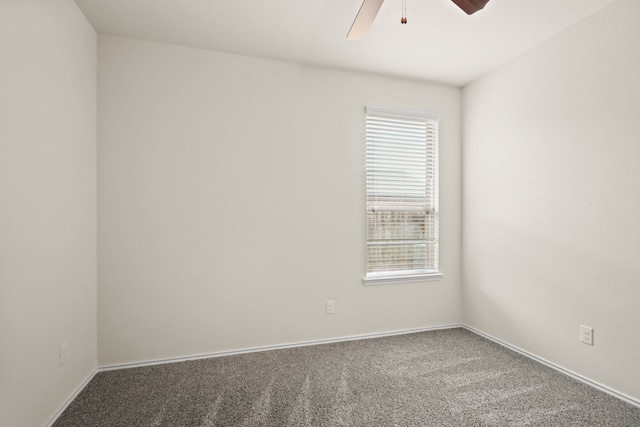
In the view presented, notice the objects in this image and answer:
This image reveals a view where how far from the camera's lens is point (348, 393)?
7.06ft

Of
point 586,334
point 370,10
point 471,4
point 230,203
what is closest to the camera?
point 471,4

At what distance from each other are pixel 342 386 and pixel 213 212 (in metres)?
1.66

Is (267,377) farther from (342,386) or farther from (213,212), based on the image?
(213,212)

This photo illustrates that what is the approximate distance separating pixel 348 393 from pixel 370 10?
7.50ft

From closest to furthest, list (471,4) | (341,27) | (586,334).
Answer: (471,4), (586,334), (341,27)

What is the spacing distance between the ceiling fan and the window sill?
2.11 m

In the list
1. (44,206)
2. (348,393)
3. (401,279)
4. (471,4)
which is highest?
(471,4)

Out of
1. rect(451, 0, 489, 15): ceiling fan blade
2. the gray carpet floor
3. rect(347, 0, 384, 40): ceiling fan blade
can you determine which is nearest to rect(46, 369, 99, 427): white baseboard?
the gray carpet floor

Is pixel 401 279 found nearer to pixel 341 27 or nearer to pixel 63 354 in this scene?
pixel 341 27

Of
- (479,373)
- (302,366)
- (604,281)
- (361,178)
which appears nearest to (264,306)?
(302,366)

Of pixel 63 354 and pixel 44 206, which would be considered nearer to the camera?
pixel 44 206

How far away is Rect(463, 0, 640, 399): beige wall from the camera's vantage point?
2.08 meters

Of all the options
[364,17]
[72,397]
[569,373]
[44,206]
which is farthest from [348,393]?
[364,17]

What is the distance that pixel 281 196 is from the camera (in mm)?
2898
